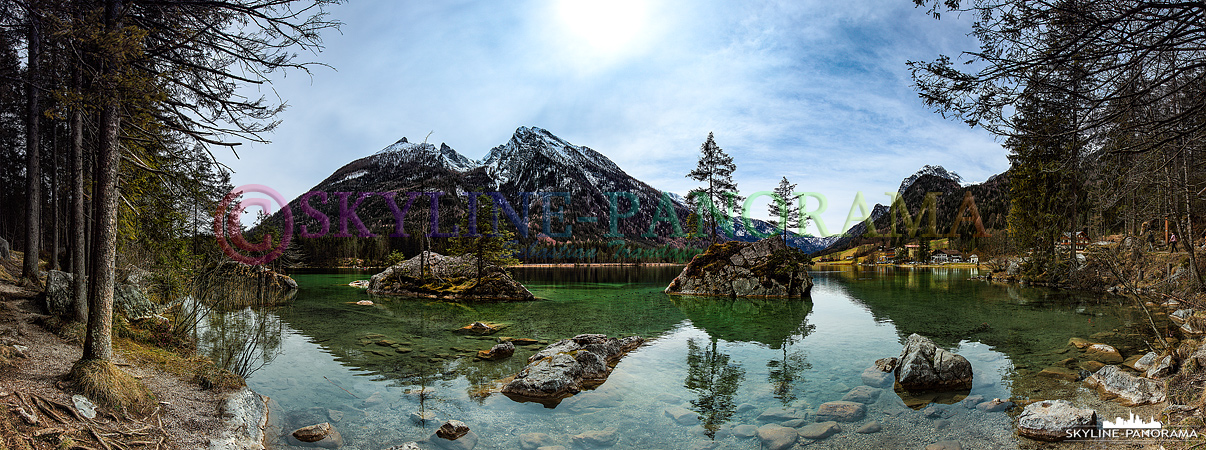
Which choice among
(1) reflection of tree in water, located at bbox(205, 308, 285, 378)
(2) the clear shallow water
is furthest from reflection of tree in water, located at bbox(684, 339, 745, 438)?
(1) reflection of tree in water, located at bbox(205, 308, 285, 378)

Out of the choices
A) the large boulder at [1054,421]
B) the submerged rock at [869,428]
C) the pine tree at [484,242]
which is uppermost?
the pine tree at [484,242]

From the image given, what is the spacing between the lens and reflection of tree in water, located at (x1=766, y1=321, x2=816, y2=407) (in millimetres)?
10469

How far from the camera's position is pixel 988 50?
6918mm

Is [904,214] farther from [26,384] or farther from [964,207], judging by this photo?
[26,384]

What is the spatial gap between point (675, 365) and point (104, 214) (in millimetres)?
12260

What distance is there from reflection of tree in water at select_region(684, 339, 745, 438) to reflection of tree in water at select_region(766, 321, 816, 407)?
0.85 meters

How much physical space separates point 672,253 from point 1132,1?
145 meters

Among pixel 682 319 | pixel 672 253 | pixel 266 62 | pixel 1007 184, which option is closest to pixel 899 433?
pixel 266 62

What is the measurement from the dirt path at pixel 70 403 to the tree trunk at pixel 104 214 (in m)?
0.65

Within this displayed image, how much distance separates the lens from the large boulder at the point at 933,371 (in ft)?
34.6

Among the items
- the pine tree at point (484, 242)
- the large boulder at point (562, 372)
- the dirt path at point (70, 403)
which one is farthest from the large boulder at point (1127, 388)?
the pine tree at point (484, 242)

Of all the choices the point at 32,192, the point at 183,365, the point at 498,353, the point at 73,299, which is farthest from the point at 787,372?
the point at 32,192

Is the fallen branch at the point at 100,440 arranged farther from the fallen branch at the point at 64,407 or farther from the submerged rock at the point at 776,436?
the submerged rock at the point at 776,436

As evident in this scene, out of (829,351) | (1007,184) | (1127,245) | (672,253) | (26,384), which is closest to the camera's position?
(26,384)
